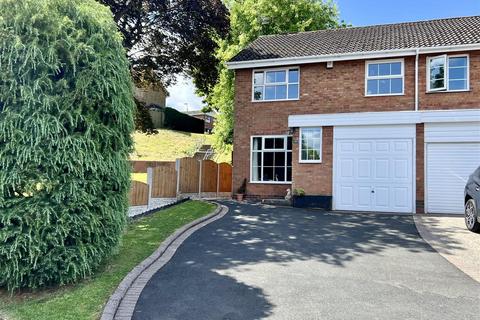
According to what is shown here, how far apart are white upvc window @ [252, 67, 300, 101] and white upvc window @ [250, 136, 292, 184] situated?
1.72m

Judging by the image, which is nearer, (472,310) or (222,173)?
(472,310)

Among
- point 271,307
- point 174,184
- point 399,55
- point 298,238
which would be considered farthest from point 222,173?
point 271,307

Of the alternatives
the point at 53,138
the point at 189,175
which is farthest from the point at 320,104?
Result: the point at 53,138

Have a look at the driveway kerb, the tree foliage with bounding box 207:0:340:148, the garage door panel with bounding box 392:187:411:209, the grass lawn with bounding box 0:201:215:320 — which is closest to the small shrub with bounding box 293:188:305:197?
the garage door panel with bounding box 392:187:411:209

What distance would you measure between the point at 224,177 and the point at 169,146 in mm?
14785

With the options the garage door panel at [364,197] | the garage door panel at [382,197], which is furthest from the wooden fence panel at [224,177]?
the garage door panel at [382,197]

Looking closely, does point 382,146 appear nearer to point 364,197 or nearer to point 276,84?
point 364,197

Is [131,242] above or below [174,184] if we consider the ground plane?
below

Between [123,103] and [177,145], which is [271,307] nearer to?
[123,103]

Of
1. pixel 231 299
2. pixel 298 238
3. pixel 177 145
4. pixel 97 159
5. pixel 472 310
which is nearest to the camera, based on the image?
pixel 472 310

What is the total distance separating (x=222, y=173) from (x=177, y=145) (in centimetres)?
1509

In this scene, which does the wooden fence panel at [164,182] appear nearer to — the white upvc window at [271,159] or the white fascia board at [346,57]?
the white upvc window at [271,159]

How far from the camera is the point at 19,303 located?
17.4 ft

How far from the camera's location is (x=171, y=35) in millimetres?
18016
